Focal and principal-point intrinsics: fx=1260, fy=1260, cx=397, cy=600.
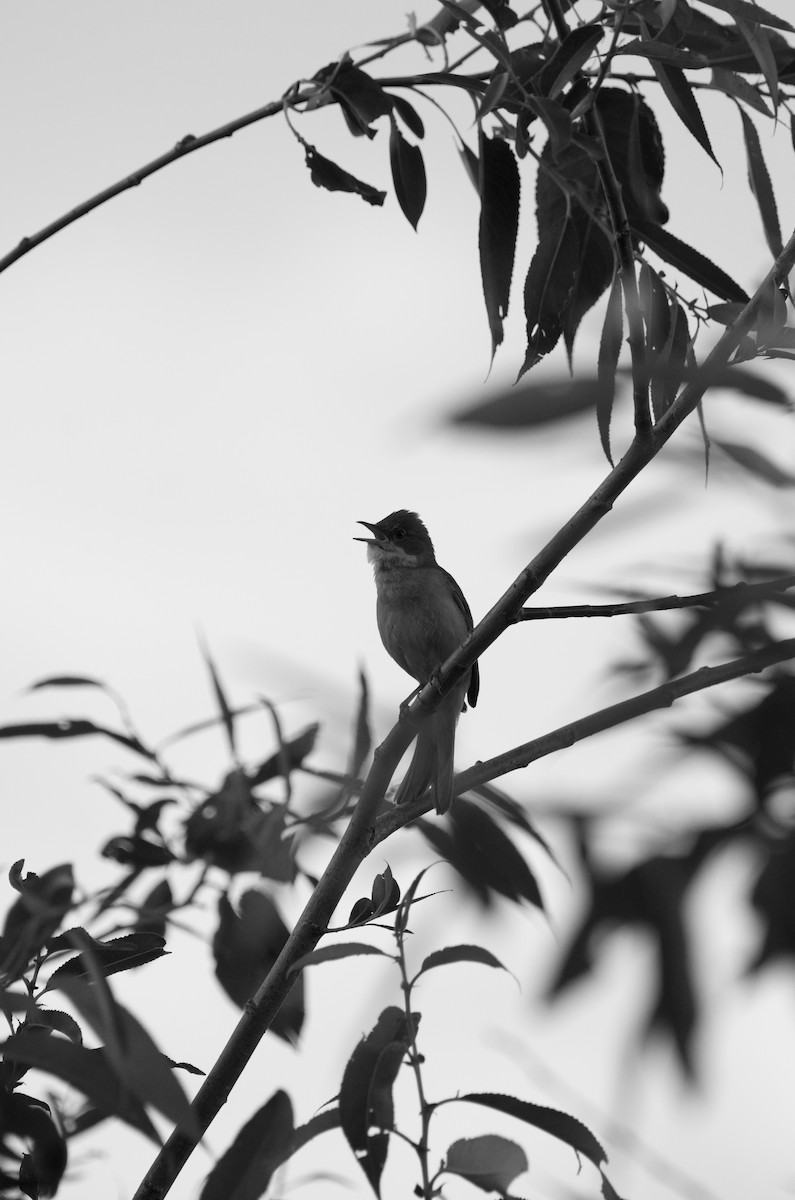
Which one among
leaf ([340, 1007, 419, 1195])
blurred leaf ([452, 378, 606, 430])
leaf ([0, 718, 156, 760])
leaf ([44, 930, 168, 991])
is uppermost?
blurred leaf ([452, 378, 606, 430])

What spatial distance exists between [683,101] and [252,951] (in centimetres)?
141

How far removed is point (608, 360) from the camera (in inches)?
62.2

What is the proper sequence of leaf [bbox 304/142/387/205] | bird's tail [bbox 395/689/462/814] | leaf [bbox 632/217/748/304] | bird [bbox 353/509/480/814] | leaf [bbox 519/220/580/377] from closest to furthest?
1. bird's tail [bbox 395/689/462/814]
2. leaf [bbox 632/217/748/304]
3. leaf [bbox 519/220/580/377]
4. leaf [bbox 304/142/387/205]
5. bird [bbox 353/509/480/814]

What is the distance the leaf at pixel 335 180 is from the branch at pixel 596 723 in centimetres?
107

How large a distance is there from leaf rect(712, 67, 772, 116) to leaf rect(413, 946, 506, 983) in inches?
52.0

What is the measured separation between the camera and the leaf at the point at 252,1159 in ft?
4.82

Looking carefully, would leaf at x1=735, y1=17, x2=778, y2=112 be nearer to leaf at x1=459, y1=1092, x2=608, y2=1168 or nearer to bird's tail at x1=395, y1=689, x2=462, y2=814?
bird's tail at x1=395, y1=689, x2=462, y2=814

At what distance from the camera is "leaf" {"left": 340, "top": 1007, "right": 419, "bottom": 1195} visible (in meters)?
1.51

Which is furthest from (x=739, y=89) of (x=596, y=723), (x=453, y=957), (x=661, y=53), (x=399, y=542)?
(x=399, y=542)

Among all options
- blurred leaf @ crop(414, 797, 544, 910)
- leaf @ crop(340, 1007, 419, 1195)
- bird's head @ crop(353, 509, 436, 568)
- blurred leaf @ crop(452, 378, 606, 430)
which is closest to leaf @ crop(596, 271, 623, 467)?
blurred leaf @ crop(452, 378, 606, 430)

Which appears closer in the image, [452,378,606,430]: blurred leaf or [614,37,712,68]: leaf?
[452,378,606,430]: blurred leaf

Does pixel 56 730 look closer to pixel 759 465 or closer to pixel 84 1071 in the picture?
pixel 84 1071

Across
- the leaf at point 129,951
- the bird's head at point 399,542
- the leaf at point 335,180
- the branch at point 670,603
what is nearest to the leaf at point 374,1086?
the leaf at point 129,951

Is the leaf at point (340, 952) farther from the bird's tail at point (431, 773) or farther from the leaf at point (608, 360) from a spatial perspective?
the leaf at point (608, 360)
